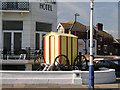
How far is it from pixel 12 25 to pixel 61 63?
773 cm

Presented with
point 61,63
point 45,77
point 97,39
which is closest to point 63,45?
point 61,63

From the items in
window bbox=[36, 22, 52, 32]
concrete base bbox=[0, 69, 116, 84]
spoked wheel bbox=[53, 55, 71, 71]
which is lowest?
concrete base bbox=[0, 69, 116, 84]

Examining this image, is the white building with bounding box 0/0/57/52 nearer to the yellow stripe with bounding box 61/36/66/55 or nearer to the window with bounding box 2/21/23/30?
the window with bounding box 2/21/23/30

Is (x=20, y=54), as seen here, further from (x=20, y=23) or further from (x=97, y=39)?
(x=97, y=39)

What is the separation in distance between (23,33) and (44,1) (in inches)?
143

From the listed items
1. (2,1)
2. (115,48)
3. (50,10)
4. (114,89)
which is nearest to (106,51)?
(115,48)

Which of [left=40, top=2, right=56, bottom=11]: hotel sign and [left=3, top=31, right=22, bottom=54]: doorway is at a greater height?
[left=40, top=2, right=56, bottom=11]: hotel sign

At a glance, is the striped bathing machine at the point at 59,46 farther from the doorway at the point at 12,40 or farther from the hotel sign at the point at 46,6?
the hotel sign at the point at 46,6

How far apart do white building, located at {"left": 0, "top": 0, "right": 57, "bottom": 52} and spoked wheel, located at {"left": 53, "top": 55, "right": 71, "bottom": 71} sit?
6.07 m

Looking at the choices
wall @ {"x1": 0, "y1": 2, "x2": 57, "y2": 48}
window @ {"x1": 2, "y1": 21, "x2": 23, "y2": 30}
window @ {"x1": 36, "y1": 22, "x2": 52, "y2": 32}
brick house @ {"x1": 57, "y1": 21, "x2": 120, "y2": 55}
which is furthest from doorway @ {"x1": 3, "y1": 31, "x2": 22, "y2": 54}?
brick house @ {"x1": 57, "y1": 21, "x2": 120, "y2": 55}

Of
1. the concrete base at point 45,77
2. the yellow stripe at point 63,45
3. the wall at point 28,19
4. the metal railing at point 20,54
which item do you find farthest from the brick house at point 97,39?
the concrete base at point 45,77

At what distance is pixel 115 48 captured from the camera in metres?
50.4

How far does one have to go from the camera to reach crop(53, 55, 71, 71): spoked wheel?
10125 millimetres

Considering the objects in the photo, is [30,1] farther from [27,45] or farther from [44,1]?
[27,45]
